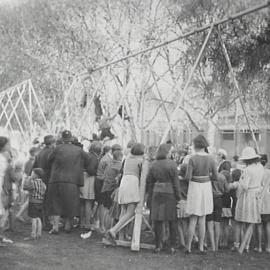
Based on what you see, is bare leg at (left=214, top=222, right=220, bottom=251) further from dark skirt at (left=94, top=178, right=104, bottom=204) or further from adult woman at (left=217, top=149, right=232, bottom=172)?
dark skirt at (left=94, top=178, right=104, bottom=204)

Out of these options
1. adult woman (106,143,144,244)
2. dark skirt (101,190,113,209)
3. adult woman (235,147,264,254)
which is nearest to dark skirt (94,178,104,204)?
dark skirt (101,190,113,209)

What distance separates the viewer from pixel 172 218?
7.73 m

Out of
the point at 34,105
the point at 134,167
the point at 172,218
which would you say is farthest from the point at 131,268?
the point at 34,105

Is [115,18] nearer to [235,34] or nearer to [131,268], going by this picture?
[235,34]

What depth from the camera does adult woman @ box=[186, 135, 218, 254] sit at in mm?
7652

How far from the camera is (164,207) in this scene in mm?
7707

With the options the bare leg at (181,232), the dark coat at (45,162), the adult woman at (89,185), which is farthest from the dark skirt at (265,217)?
the dark coat at (45,162)

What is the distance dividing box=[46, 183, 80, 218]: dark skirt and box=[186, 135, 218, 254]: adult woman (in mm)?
2542

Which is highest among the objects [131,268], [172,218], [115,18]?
[115,18]

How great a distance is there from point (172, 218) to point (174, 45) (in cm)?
1438

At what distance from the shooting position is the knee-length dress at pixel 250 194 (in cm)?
780

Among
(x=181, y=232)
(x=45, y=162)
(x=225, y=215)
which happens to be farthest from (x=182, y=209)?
(x=45, y=162)

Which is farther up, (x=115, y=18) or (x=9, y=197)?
(x=115, y=18)

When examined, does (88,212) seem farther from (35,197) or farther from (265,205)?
(265,205)
